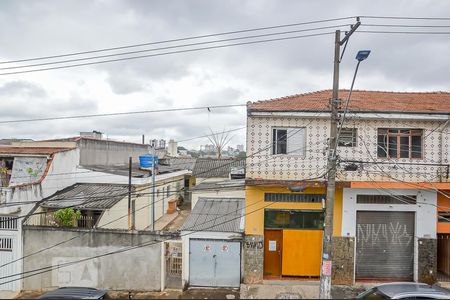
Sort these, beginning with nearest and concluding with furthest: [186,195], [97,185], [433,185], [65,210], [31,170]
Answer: [433,185] < [65,210] < [31,170] < [97,185] < [186,195]

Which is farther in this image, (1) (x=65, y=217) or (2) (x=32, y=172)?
(2) (x=32, y=172)

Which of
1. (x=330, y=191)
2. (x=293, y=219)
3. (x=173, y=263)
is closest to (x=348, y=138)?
(x=293, y=219)

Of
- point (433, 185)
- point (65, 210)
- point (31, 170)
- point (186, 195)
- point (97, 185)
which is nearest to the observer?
point (433, 185)

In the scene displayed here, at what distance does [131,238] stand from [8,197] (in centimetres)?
571

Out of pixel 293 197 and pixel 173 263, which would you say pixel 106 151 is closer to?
pixel 173 263

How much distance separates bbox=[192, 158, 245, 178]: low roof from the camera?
2611cm

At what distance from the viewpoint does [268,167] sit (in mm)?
13570

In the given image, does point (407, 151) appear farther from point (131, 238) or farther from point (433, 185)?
point (131, 238)

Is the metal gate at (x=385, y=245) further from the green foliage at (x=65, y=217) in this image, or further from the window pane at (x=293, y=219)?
the green foliage at (x=65, y=217)

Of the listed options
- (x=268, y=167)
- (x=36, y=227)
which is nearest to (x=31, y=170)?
(x=36, y=227)

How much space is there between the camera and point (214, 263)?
13242 mm

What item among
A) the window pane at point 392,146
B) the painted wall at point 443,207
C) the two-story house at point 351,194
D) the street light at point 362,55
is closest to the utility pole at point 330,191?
the street light at point 362,55

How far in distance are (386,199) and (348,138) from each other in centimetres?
300

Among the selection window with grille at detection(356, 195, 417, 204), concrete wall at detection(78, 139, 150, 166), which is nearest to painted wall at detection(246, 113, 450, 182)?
window with grille at detection(356, 195, 417, 204)
